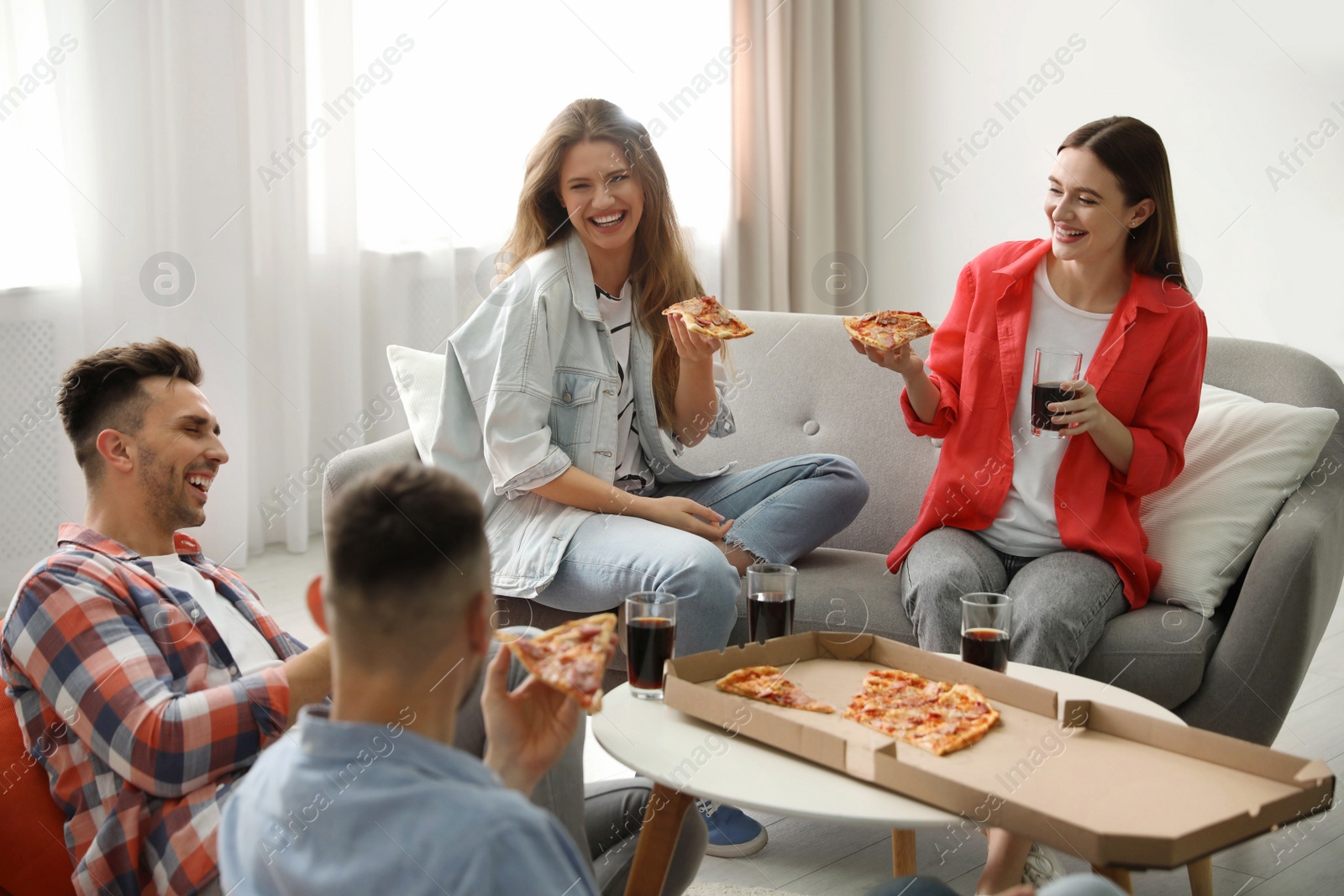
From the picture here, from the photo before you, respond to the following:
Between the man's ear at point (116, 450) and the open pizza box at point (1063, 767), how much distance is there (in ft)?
2.73

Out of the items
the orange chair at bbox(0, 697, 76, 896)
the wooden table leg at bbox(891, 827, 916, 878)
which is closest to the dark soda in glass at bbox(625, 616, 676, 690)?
the wooden table leg at bbox(891, 827, 916, 878)

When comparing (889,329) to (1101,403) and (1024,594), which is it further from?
(1024,594)

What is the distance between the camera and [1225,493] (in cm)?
238

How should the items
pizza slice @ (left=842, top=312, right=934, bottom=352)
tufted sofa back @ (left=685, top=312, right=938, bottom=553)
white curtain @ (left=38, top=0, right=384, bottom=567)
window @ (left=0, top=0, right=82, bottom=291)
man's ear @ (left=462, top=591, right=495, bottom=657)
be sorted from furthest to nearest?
white curtain @ (left=38, top=0, right=384, bottom=567) < window @ (left=0, top=0, right=82, bottom=291) < tufted sofa back @ (left=685, top=312, right=938, bottom=553) < pizza slice @ (left=842, top=312, right=934, bottom=352) < man's ear @ (left=462, top=591, right=495, bottom=657)

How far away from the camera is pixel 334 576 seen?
1.02m

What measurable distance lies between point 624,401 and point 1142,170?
1.17 meters

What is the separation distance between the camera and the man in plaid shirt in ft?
4.62

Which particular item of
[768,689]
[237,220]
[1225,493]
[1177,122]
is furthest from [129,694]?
[1177,122]

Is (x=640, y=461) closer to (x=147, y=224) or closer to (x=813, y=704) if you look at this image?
(x=813, y=704)

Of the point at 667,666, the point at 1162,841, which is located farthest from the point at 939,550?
the point at 1162,841

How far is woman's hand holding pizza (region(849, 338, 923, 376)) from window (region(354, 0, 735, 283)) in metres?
2.50

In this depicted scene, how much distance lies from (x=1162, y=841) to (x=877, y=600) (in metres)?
1.27

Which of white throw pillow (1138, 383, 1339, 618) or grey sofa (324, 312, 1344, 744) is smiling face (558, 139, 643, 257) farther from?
white throw pillow (1138, 383, 1339, 618)

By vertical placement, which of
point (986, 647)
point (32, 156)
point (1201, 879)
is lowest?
point (1201, 879)
